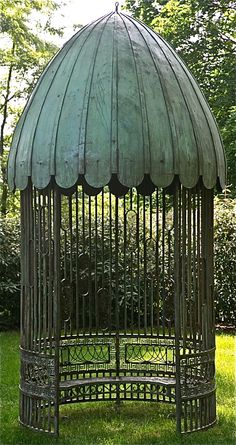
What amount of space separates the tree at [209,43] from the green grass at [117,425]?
11.0 metres

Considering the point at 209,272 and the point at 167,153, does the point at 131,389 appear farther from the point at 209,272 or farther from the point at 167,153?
the point at 167,153

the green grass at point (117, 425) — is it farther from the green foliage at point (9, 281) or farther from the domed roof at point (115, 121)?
the green foliage at point (9, 281)

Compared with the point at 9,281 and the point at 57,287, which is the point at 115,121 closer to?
the point at 57,287

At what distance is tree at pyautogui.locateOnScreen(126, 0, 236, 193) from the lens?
717 inches

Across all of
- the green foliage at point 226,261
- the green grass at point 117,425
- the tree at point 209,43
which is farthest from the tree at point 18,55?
the green grass at point 117,425

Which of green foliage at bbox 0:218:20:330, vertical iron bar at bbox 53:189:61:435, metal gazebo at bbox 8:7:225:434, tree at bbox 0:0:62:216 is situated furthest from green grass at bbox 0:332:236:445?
tree at bbox 0:0:62:216

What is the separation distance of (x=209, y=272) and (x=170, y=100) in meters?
1.76

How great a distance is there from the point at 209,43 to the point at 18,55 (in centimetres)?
574

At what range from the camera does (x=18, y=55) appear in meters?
20.2

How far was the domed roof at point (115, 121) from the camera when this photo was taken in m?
5.96

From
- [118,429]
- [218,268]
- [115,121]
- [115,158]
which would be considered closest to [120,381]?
[118,429]

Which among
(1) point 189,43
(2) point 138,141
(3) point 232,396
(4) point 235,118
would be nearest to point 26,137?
(2) point 138,141

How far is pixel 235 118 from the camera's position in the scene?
54.3 ft

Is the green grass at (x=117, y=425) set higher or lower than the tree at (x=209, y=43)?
lower
